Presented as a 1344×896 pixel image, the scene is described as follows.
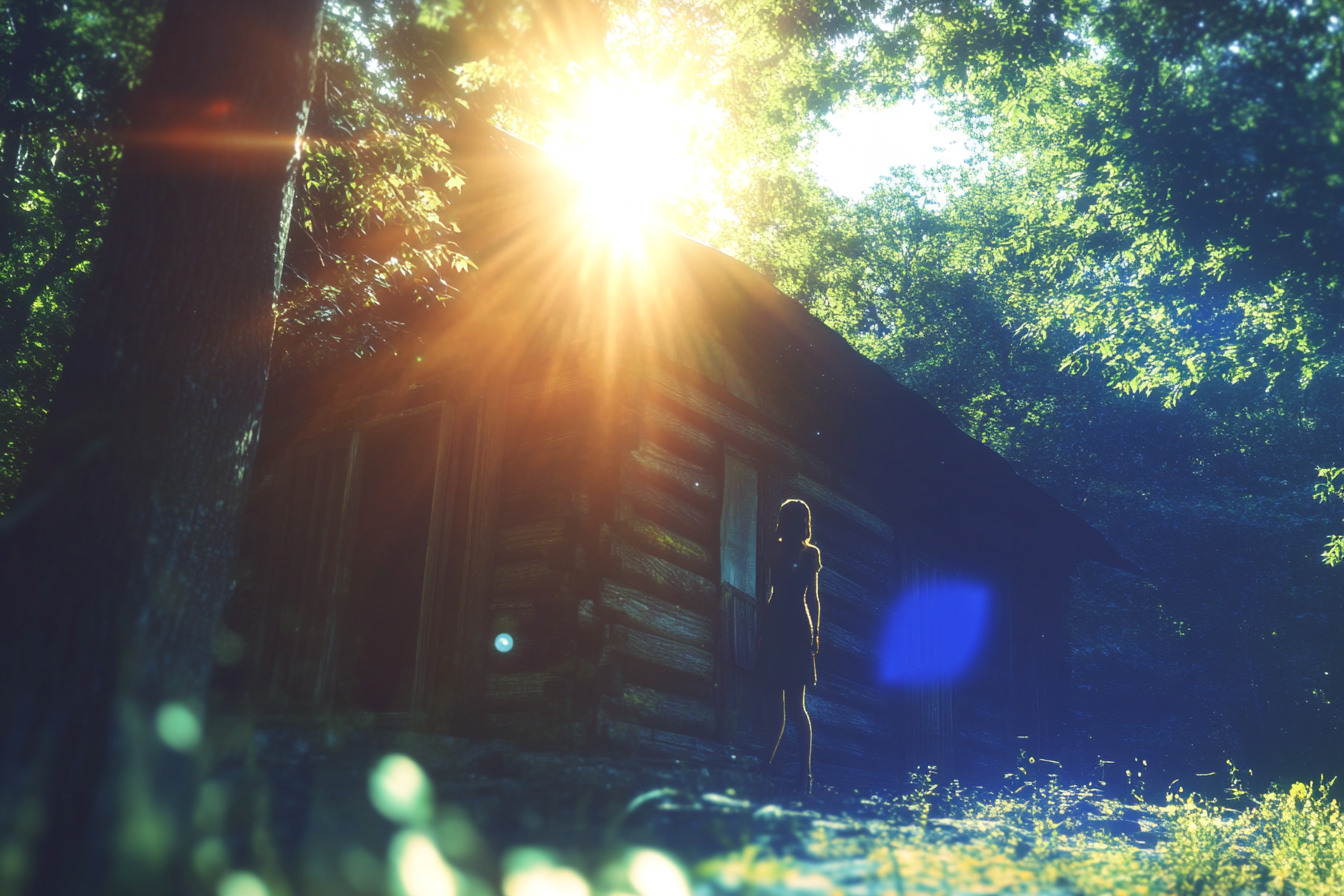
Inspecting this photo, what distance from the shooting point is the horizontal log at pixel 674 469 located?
655cm

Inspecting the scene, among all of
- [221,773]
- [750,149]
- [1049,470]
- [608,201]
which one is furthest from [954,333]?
[221,773]

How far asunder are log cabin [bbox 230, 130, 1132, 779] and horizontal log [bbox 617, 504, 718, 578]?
0.07 feet

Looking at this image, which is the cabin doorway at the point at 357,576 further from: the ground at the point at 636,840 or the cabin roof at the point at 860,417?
the cabin roof at the point at 860,417

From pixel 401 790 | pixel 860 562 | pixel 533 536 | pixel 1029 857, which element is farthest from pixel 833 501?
pixel 401 790

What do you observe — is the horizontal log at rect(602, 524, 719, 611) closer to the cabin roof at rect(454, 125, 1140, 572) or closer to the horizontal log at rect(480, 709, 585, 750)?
the horizontal log at rect(480, 709, 585, 750)

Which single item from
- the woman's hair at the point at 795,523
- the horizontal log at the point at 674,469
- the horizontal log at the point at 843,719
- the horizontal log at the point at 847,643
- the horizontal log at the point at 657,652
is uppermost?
the horizontal log at the point at 674,469

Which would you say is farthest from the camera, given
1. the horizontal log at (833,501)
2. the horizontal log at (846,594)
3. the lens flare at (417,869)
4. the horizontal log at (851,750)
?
the horizontal log at (846,594)

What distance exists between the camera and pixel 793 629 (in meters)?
5.90

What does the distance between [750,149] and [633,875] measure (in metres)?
18.4

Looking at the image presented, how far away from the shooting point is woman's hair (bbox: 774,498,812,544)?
6.01 m

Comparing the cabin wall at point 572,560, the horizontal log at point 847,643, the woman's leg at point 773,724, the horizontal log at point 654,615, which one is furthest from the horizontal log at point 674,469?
the horizontal log at point 847,643

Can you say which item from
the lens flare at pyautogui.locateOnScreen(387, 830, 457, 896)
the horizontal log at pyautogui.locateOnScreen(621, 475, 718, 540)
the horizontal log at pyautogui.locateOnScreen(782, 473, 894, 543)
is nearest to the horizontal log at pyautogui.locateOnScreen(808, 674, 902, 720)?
the horizontal log at pyautogui.locateOnScreen(782, 473, 894, 543)

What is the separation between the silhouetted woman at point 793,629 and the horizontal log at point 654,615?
0.83m

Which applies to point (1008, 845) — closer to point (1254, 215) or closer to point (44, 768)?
point (44, 768)
